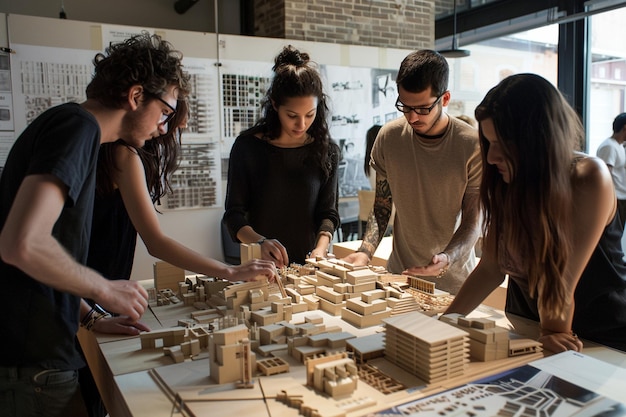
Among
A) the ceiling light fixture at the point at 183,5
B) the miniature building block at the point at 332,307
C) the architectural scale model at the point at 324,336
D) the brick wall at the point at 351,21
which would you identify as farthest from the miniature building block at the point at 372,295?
the ceiling light fixture at the point at 183,5

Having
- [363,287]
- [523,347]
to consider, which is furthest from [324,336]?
Answer: [523,347]

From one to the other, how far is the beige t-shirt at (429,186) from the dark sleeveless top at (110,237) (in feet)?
4.71

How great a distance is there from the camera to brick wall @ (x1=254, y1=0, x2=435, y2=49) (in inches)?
266

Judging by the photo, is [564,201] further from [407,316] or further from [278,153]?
[278,153]

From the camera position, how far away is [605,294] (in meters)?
1.79

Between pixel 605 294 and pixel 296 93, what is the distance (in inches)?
67.4

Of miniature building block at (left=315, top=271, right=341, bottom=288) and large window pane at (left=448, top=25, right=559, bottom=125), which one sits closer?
miniature building block at (left=315, top=271, right=341, bottom=288)

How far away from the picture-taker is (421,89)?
99.5 inches

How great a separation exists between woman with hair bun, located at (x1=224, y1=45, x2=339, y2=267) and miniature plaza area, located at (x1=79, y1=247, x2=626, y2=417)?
0.79 metres

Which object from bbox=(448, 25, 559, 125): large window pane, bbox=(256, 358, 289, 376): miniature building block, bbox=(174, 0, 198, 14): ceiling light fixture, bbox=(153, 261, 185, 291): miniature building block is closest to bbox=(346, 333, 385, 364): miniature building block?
bbox=(256, 358, 289, 376): miniature building block

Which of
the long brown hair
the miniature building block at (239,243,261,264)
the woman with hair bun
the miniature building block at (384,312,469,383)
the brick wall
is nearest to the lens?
the miniature building block at (384,312,469,383)

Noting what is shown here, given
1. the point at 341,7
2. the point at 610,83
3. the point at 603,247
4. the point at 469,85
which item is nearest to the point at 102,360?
the point at 603,247

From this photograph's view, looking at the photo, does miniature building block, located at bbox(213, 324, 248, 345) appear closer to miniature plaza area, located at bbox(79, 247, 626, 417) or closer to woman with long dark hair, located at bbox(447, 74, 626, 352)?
miniature plaza area, located at bbox(79, 247, 626, 417)

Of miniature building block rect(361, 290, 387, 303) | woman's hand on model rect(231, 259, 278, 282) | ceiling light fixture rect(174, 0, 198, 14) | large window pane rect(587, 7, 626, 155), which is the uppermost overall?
ceiling light fixture rect(174, 0, 198, 14)
